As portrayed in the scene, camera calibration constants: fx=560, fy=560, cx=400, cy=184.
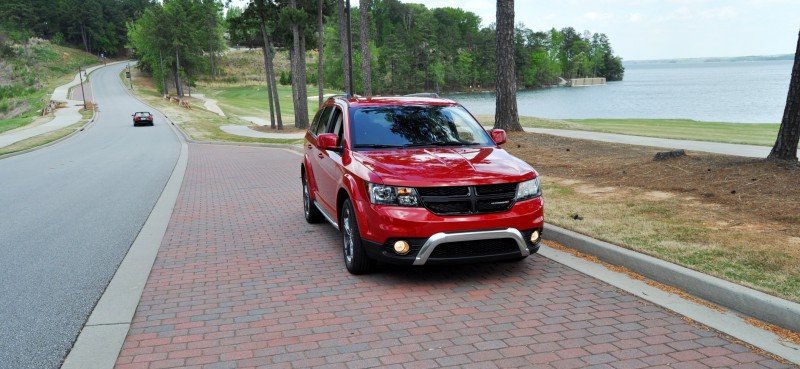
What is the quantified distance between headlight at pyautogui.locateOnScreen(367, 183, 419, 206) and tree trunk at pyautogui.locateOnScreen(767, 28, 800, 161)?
6.61 metres

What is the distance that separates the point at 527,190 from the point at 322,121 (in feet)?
11.4

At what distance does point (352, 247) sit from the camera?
5562 millimetres

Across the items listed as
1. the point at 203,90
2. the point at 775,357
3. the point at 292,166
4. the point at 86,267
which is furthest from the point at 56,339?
the point at 203,90

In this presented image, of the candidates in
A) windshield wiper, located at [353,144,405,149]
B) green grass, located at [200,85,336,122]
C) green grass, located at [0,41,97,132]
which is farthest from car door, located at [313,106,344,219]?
green grass, located at [200,85,336,122]

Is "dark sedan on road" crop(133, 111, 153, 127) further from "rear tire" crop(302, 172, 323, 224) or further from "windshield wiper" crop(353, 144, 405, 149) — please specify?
"windshield wiper" crop(353, 144, 405, 149)

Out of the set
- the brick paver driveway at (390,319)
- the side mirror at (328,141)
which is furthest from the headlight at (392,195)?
the side mirror at (328,141)

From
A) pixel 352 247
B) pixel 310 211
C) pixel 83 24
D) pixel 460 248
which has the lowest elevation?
pixel 310 211

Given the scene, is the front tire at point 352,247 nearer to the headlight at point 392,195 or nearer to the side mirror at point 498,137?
the headlight at point 392,195

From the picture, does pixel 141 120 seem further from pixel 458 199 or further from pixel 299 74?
pixel 458 199

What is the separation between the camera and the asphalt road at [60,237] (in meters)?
4.33

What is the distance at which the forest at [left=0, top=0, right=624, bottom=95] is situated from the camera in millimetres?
82812

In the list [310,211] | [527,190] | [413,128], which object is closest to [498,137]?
[413,128]

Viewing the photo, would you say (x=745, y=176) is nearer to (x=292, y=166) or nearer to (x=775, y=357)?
(x=775, y=357)

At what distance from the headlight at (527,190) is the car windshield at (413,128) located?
1.07 metres
